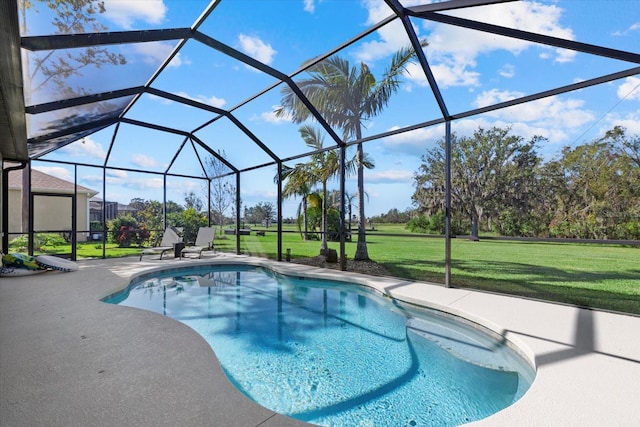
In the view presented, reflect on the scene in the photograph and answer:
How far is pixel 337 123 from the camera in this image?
6.66 meters

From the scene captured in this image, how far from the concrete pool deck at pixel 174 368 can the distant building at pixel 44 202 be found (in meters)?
5.02

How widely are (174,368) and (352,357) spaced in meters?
1.81

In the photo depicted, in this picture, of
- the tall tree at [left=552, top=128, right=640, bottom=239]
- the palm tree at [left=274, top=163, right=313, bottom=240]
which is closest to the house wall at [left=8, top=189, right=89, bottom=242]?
the palm tree at [left=274, top=163, right=313, bottom=240]

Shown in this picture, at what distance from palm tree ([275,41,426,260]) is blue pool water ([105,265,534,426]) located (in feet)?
9.55

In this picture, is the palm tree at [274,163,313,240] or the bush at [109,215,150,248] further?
the bush at [109,215,150,248]

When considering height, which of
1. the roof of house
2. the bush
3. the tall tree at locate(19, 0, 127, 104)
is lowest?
the bush

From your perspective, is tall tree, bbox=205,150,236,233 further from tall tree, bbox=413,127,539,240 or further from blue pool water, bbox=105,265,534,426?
tall tree, bbox=413,127,539,240

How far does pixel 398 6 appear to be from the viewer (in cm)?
364

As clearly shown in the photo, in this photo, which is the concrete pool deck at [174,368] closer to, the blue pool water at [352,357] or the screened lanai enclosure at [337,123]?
the blue pool water at [352,357]

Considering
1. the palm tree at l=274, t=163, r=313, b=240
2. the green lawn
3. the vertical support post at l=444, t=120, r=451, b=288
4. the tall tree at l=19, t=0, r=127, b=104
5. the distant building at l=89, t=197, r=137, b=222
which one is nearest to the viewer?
the tall tree at l=19, t=0, r=127, b=104

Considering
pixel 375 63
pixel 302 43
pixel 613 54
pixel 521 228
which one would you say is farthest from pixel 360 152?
pixel 613 54

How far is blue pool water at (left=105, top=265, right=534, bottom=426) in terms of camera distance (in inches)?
96.0

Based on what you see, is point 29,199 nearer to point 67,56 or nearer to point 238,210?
point 238,210

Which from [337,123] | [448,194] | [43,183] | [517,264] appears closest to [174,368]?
[448,194]
